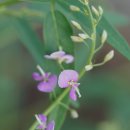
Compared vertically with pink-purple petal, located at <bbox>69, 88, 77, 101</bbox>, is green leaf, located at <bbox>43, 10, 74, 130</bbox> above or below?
above

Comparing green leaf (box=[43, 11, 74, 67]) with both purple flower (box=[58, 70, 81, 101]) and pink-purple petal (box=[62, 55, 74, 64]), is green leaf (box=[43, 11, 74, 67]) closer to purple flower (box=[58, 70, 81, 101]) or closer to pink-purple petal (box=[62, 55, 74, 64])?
pink-purple petal (box=[62, 55, 74, 64])

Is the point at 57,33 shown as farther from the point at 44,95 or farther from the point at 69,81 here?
the point at 44,95

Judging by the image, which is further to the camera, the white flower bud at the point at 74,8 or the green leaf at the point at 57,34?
the green leaf at the point at 57,34

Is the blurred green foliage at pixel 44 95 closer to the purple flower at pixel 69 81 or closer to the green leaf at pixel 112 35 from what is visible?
the green leaf at pixel 112 35

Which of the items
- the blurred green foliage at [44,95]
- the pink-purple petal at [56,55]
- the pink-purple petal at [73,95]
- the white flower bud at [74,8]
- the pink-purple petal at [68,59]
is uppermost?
the white flower bud at [74,8]

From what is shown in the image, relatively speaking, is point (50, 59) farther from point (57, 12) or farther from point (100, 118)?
point (100, 118)

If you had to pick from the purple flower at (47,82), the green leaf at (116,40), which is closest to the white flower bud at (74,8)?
the green leaf at (116,40)

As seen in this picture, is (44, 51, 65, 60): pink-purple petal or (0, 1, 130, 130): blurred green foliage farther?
→ (0, 1, 130, 130): blurred green foliage

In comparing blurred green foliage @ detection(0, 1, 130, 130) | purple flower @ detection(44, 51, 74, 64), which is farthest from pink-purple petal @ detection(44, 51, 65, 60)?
blurred green foliage @ detection(0, 1, 130, 130)
